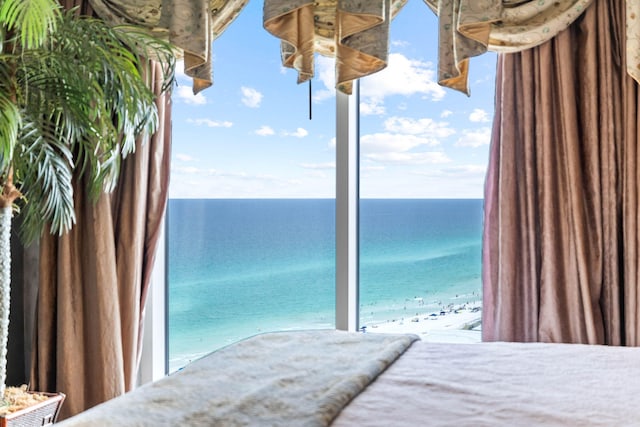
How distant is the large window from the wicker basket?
906mm

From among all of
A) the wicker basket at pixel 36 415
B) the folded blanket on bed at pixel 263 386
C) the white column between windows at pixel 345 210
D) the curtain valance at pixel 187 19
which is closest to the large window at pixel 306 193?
the white column between windows at pixel 345 210

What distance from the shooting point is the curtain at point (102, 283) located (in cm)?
260

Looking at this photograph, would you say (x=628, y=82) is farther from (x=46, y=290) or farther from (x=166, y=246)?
(x=46, y=290)

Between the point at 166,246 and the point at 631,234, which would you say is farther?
the point at 166,246

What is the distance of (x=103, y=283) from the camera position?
260 cm

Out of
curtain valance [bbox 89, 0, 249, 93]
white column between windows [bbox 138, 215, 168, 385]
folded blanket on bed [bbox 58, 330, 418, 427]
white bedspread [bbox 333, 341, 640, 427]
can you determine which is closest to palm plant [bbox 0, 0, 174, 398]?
curtain valance [bbox 89, 0, 249, 93]

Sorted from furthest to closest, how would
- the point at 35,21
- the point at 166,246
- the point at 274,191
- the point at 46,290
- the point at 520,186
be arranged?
the point at 274,191 < the point at 166,246 < the point at 46,290 < the point at 520,186 < the point at 35,21

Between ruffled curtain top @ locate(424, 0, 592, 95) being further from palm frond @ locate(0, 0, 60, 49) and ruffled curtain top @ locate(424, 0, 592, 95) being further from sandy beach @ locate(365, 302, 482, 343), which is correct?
palm frond @ locate(0, 0, 60, 49)

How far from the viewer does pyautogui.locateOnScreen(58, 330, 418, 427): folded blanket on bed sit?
3.89 feet

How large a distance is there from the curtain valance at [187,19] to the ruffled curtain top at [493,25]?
85cm

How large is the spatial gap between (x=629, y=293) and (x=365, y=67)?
1220 millimetres

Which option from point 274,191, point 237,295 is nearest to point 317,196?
point 274,191

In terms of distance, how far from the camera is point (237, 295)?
339 cm

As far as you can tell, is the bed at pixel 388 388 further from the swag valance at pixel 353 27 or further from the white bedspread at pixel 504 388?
the swag valance at pixel 353 27
